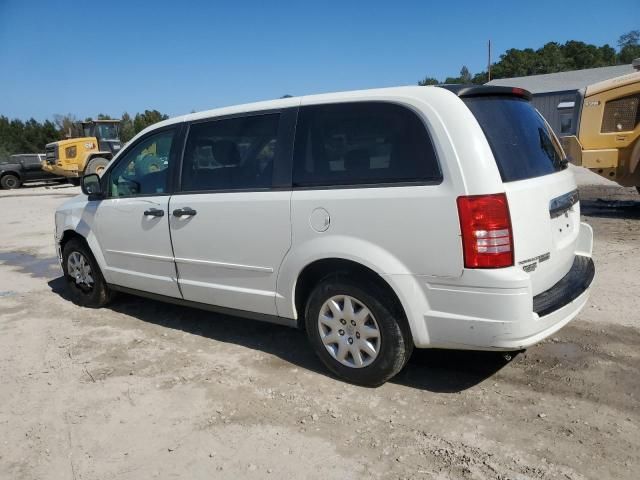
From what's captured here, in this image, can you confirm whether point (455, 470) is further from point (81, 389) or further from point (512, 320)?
point (81, 389)

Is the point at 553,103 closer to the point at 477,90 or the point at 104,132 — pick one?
the point at 104,132

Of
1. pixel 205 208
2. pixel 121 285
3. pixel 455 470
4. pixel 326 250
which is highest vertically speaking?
pixel 205 208

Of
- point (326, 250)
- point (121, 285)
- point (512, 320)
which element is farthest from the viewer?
point (121, 285)

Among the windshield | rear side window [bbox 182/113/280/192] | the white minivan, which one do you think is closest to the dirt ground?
the white minivan

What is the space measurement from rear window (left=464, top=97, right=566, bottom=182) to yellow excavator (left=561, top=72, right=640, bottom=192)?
20.7 feet

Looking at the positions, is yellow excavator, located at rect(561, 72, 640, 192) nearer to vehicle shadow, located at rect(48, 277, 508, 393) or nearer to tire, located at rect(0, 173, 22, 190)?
vehicle shadow, located at rect(48, 277, 508, 393)

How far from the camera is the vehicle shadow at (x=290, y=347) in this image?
353 cm

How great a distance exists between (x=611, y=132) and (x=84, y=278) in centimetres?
873

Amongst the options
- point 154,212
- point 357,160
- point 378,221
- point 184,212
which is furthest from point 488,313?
point 154,212

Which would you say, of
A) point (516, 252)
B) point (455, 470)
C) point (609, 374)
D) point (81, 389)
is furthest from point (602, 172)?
point (81, 389)

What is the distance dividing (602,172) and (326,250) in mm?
7907

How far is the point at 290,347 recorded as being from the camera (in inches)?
166

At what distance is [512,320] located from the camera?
281 cm

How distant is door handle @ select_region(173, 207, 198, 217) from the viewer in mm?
4064
